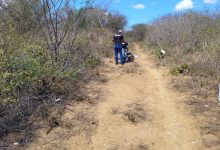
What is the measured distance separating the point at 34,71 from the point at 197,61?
19.4 ft

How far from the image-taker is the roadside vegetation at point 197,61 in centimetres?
717

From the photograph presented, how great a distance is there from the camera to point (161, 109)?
25.4 ft

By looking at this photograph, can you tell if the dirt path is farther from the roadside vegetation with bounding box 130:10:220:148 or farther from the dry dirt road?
the roadside vegetation with bounding box 130:10:220:148

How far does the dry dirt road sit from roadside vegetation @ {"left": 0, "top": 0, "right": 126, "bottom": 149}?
77cm

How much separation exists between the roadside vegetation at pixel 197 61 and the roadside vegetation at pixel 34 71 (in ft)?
9.34

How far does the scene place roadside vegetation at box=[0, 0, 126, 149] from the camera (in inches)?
251

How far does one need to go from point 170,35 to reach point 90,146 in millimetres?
11765

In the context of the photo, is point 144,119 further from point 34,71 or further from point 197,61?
point 197,61

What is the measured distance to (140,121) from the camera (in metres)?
7.01

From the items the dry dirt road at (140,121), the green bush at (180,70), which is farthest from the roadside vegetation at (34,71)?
the green bush at (180,70)

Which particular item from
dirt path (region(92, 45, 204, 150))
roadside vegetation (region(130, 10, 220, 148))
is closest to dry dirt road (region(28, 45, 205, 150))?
dirt path (region(92, 45, 204, 150))

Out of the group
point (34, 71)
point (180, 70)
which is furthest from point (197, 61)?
point (34, 71)

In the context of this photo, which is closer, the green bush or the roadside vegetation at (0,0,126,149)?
the roadside vegetation at (0,0,126,149)

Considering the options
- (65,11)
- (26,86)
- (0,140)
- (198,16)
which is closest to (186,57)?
(198,16)
